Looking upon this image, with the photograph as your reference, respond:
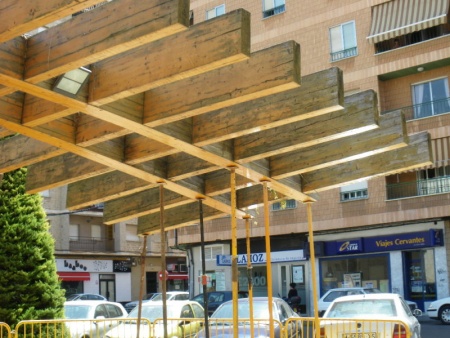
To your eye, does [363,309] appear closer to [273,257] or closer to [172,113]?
[172,113]

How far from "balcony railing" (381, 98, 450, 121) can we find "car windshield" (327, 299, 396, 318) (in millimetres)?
18156

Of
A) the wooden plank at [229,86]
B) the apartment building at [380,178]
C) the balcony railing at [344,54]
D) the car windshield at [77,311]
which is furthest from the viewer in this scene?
the balcony railing at [344,54]

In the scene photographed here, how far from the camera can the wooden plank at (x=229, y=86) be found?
19.2ft

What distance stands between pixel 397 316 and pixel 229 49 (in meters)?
9.06

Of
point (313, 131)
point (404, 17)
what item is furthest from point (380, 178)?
point (313, 131)

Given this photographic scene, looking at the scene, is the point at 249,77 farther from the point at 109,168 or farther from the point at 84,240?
the point at 84,240

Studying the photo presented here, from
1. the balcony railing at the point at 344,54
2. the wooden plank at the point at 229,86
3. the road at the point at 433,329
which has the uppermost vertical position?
the balcony railing at the point at 344,54

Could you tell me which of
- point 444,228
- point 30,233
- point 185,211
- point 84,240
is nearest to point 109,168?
point 185,211

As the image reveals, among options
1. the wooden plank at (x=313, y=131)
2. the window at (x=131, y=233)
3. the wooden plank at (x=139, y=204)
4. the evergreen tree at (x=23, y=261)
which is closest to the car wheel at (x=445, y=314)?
the evergreen tree at (x=23, y=261)

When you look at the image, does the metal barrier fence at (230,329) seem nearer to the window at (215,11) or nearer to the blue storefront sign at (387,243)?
the blue storefront sign at (387,243)

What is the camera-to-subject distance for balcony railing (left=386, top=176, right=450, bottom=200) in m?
29.7

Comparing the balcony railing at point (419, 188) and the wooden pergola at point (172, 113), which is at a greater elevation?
the balcony railing at point (419, 188)

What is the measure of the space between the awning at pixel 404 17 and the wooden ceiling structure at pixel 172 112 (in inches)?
895

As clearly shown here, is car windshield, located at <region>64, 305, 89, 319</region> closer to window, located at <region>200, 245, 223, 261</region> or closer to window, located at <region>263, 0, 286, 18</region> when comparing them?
window, located at <region>200, 245, 223, 261</region>
